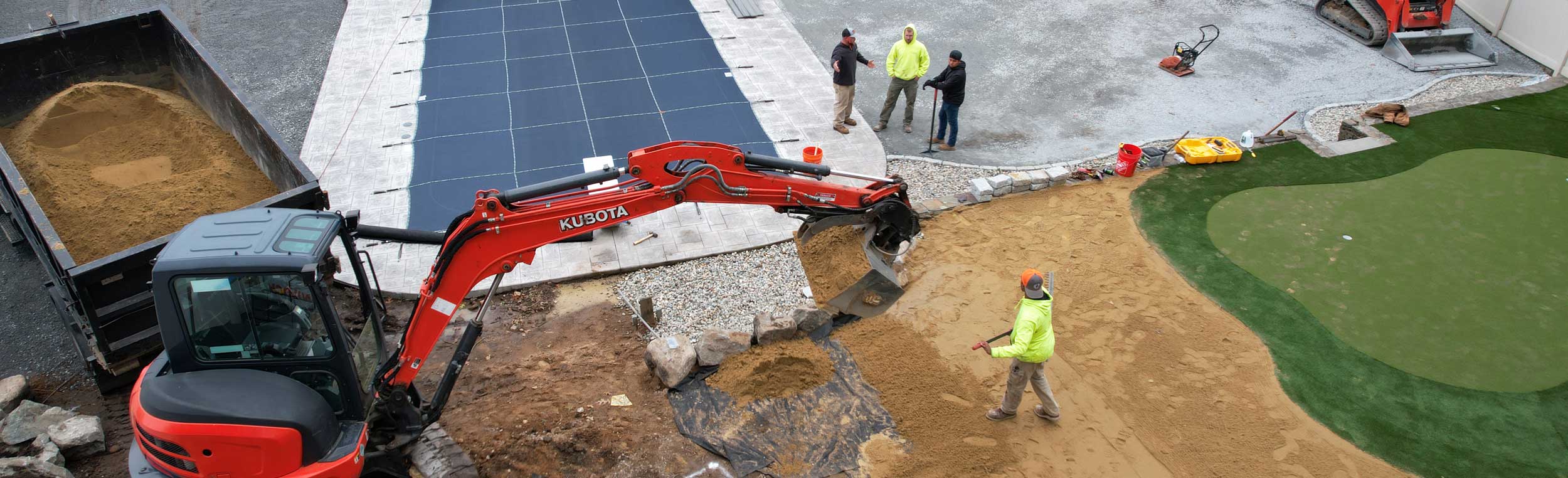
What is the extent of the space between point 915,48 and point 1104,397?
5.91 meters

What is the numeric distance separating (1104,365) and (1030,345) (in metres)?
1.60

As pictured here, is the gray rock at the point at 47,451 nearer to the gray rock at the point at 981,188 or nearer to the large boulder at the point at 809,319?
the large boulder at the point at 809,319

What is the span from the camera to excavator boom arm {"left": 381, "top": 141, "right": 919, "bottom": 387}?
6.30m

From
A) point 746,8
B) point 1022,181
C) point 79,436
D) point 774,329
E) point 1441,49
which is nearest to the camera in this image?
point 79,436

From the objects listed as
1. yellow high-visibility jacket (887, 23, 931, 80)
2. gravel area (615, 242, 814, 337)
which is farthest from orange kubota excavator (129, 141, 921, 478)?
yellow high-visibility jacket (887, 23, 931, 80)

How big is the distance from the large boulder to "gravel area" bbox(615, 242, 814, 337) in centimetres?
48

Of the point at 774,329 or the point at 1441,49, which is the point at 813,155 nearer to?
the point at 774,329

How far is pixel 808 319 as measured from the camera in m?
8.34

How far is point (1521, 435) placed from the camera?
772 centimetres

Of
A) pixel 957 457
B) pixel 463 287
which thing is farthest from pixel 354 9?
pixel 957 457

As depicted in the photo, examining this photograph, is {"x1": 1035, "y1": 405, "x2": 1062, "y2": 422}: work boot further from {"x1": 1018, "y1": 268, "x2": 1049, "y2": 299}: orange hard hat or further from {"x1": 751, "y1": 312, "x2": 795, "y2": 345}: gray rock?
{"x1": 751, "y1": 312, "x2": 795, "y2": 345}: gray rock

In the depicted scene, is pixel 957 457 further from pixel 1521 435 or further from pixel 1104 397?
pixel 1521 435

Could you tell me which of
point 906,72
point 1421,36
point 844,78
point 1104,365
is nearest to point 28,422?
point 1104,365

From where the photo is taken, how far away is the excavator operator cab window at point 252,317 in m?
5.58
